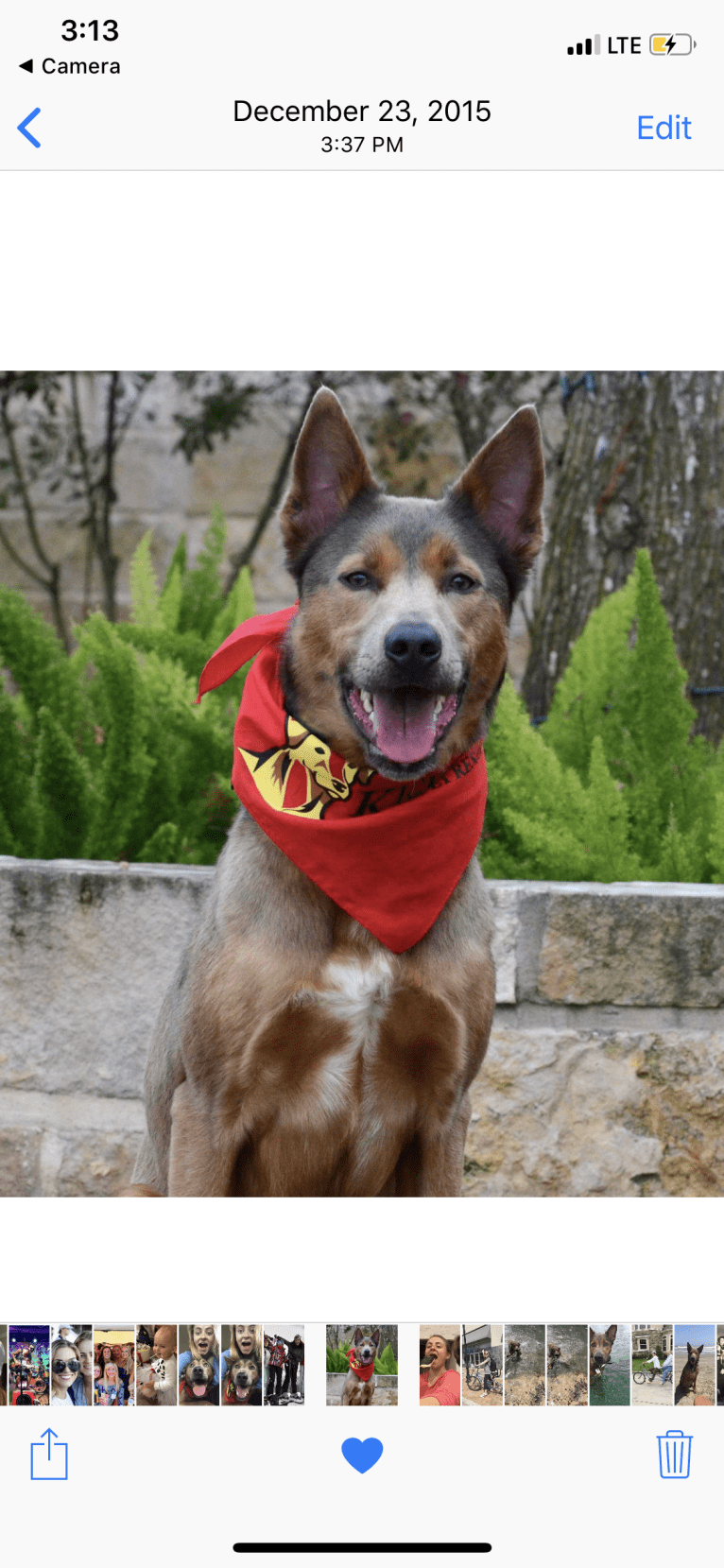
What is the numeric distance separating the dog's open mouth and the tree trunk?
231 cm

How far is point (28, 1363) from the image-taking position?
1727mm

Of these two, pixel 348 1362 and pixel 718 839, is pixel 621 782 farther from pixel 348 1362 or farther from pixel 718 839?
pixel 348 1362

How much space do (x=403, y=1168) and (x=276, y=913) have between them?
586mm

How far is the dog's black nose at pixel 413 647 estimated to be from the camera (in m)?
2.05

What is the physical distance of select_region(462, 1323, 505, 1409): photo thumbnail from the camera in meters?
1.70

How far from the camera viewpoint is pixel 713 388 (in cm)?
430

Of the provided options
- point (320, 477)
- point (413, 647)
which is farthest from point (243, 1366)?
point (320, 477)

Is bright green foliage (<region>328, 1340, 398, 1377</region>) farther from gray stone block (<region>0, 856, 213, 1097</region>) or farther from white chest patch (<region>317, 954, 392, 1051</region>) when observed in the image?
gray stone block (<region>0, 856, 213, 1097</region>)

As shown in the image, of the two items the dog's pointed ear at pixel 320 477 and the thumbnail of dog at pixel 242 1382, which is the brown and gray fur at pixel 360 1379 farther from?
the dog's pointed ear at pixel 320 477

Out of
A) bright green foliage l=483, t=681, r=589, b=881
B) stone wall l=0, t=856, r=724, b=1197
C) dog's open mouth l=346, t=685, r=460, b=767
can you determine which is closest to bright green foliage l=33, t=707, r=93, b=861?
stone wall l=0, t=856, r=724, b=1197

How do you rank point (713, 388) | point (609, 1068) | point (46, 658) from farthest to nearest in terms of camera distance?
point (713, 388)
point (46, 658)
point (609, 1068)

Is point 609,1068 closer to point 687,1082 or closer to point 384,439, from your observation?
point 687,1082
